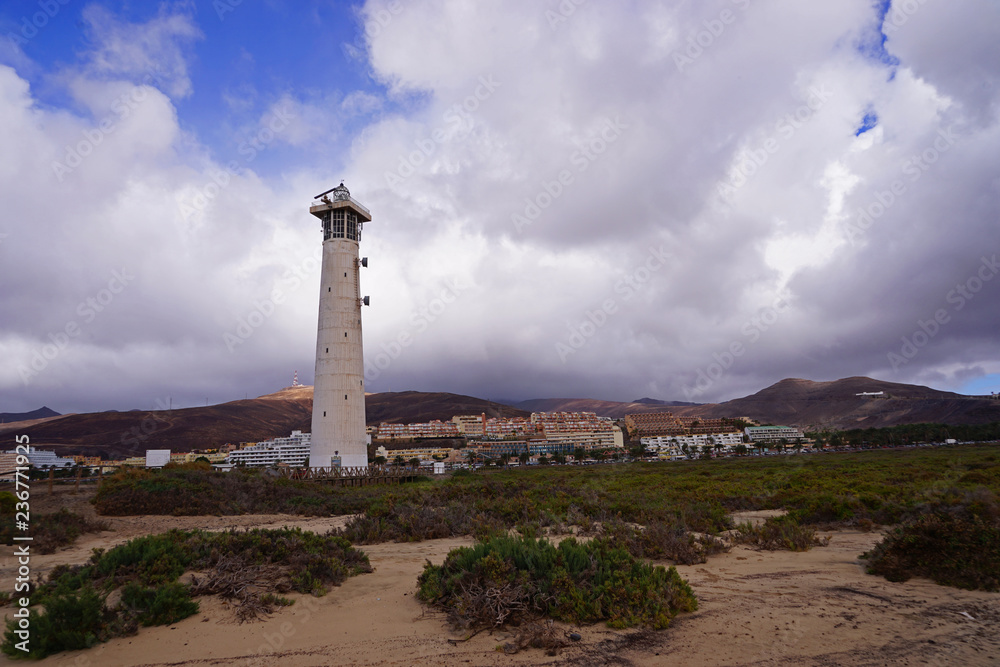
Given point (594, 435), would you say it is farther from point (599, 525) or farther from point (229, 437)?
point (599, 525)

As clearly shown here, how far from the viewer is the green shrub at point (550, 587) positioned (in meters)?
5.60

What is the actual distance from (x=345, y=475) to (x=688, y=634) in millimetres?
24920

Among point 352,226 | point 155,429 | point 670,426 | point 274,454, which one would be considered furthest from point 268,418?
point 352,226

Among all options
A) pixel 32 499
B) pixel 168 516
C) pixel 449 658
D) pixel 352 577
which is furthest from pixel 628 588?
pixel 32 499

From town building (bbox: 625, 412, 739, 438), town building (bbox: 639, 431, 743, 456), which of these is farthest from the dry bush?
town building (bbox: 625, 412, 739, 438)

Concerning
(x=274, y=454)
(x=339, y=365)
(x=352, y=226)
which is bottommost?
(x=274, y=454)

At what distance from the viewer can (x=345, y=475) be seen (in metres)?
27.5

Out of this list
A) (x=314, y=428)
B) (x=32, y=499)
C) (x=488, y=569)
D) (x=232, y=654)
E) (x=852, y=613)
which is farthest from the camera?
(x=314, y=428)

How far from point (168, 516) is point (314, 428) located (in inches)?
517

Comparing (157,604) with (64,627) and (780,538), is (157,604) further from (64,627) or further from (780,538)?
(780,538)

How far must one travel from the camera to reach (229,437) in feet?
447

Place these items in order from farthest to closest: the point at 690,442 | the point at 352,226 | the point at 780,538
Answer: the point at 690,442, the point at 352,226, the point at 780,538

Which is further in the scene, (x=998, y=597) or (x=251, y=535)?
(x=251, y=535)

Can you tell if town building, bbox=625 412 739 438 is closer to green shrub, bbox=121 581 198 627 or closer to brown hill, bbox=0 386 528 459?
brown hill, bbox=0 386 528 459
